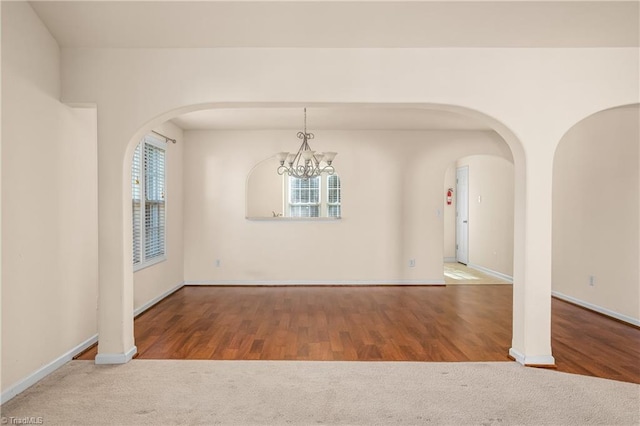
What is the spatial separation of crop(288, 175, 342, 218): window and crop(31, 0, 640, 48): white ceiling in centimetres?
630

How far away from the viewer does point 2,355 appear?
2.69 m

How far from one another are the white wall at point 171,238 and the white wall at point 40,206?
142cm

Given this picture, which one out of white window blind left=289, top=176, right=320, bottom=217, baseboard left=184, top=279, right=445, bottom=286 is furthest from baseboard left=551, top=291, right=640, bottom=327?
white window blind left=289, top=176, right=320, bottom=217

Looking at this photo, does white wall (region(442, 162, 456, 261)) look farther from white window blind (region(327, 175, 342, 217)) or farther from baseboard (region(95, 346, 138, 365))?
baseboard (region(95, 346, 138, 365))

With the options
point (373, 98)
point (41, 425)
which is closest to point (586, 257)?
point (373, 98)

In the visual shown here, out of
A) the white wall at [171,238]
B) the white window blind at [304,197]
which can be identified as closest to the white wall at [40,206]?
the white wall at [171,238]

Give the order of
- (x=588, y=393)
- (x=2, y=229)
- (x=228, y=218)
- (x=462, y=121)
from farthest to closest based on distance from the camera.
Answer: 1. (x=228, y=218)
2. (x=462, y=121)
3. (x=588, y=393)
4. (x=2, y=229)

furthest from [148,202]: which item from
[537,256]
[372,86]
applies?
[537,256]

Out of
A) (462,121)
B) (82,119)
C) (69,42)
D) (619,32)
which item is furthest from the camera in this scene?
(462,121)

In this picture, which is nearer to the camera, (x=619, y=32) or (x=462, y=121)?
(x=619, y=32)

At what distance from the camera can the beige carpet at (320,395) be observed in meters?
2.55

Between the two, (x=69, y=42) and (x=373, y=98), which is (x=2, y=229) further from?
(x=373, y=98)

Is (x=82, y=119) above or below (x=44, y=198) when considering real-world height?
above

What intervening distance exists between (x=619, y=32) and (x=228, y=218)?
534 centimetres
